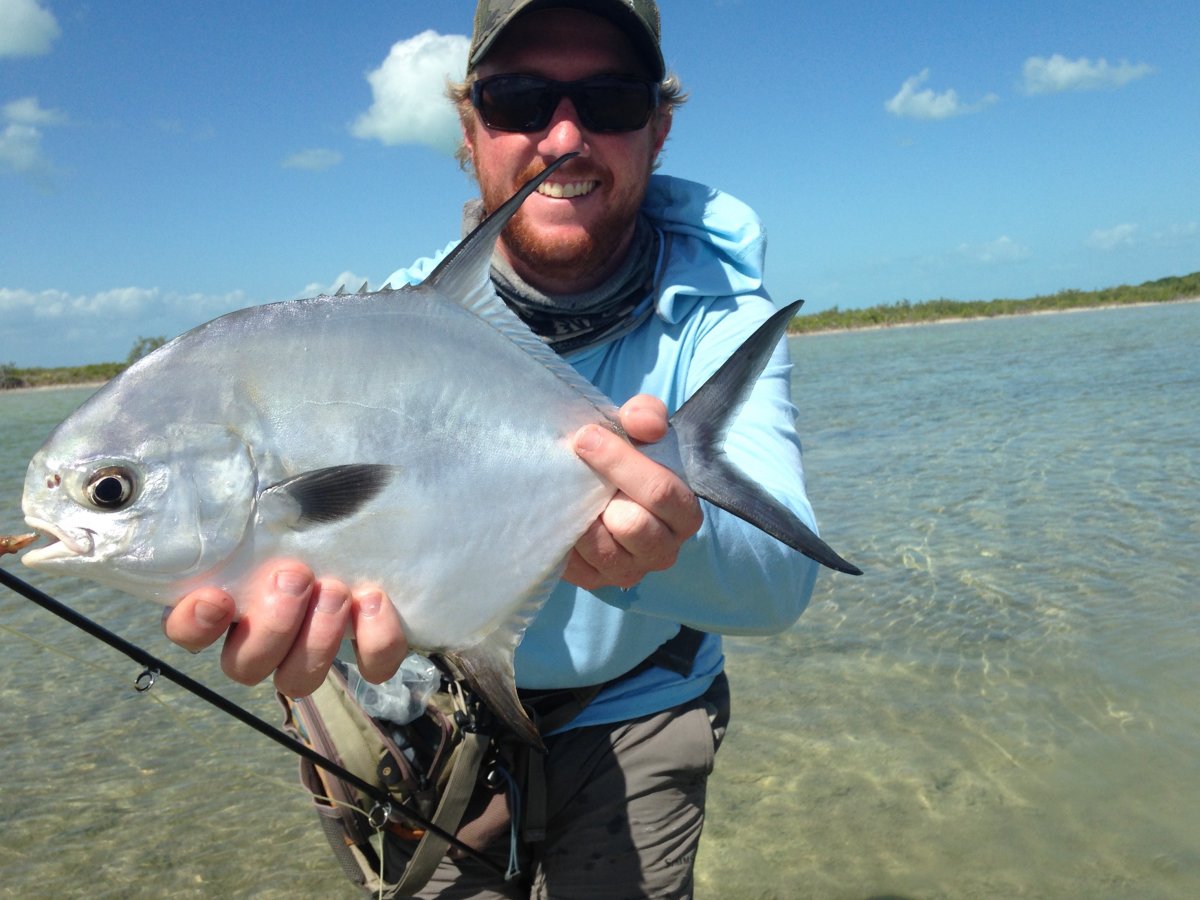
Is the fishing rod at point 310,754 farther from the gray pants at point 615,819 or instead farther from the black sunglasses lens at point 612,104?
the black sunglasses lens at point 612,104

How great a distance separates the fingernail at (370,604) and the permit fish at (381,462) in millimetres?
27

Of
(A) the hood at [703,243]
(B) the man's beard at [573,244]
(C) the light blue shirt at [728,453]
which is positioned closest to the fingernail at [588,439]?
(C) the light blue shirt at [728,453]

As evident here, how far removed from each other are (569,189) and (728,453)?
3.61 feet

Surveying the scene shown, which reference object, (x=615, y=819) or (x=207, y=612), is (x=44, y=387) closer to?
(x=615, y=819)

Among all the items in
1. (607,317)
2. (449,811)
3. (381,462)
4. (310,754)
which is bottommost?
(449,811)

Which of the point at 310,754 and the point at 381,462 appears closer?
the point at 381,462

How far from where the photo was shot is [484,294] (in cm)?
187

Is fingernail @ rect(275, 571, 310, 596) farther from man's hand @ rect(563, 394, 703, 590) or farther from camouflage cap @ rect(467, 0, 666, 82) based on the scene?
camouflage cap @ rect(467, 0, 666, 82)

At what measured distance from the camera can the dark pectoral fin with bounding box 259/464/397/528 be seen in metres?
1.60

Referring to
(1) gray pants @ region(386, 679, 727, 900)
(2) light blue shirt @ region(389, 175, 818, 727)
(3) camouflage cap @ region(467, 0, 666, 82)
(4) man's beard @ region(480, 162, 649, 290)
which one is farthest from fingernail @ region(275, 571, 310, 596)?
(3) camouflage cap @ region(467, 0, 666, 82)

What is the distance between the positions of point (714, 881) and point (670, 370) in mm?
2244

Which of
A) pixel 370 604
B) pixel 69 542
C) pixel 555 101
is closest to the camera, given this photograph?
pixel 69 542

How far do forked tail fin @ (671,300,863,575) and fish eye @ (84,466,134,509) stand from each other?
3.25ft

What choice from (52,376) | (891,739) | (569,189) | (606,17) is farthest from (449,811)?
(52,376)
